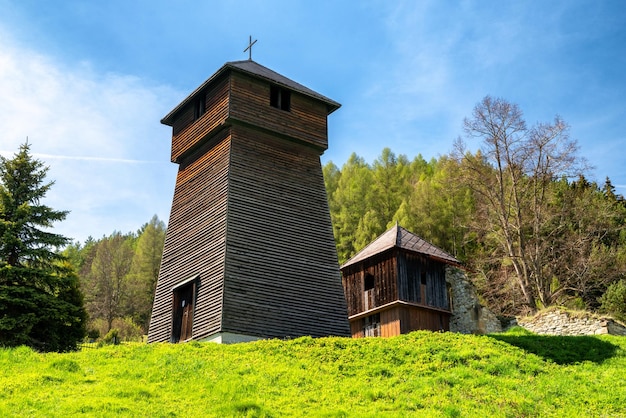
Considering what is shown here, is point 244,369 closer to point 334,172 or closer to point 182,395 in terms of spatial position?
point 182,395

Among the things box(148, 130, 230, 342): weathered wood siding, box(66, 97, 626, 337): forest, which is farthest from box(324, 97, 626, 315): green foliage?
box(148, 130, 230, 342): weathered wood siding

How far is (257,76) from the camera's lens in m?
26.0

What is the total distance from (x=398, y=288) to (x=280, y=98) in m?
8.90

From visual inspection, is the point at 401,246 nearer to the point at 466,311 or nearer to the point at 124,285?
the point at 466,311

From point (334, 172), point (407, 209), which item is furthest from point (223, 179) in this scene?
point (334, 172)

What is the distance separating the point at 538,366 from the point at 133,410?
34.8ft

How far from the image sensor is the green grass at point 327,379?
13.8 meters

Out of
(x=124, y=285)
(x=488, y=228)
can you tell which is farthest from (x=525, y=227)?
(x=124, y=285)

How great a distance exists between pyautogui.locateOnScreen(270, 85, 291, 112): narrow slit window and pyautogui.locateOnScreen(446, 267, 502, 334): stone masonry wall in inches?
391

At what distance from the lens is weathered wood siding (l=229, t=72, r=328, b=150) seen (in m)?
25.6

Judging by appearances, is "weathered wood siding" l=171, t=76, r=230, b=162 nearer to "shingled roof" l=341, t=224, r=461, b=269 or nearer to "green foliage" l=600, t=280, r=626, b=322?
"shingled roof" l=341, t=224, r=461, b=269

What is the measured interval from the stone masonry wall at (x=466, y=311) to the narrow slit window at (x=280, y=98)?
994 centimetres

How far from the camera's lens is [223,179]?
81.1 ft

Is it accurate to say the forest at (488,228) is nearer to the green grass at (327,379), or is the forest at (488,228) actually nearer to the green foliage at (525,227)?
the green foliage at (525,227)
